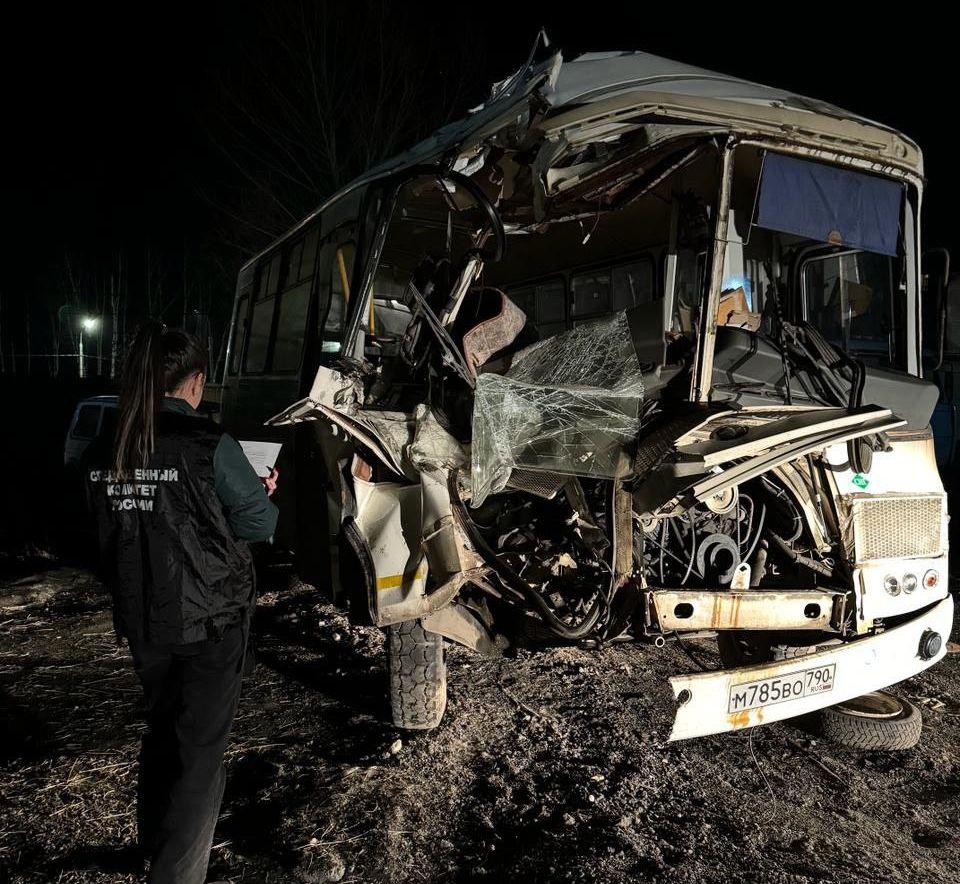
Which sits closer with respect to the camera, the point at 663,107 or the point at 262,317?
the point at 663,107

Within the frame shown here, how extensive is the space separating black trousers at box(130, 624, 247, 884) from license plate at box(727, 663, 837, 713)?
2.14m

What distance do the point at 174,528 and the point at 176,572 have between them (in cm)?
14

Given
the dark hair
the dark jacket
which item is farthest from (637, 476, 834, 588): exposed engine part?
the dark hair

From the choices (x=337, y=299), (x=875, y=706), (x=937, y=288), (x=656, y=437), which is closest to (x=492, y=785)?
(x=656, y=437)

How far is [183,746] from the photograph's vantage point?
2.37 meters

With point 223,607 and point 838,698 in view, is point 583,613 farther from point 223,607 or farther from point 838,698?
point 223,607

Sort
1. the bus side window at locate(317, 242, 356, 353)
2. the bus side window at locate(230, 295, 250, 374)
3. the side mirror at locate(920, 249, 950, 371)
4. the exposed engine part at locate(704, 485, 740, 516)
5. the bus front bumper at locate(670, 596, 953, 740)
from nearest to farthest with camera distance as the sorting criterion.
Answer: the bus front bumper at locate(670, 596, 953, 740)
the exposed engine part at locate(704, 485, 740, 516)
the side mirror at locate(920, 249, 950, 371)
the bus side window at locate(317, 242, 356, 353)
the bus side window at locate(230, 295, 250, 374)

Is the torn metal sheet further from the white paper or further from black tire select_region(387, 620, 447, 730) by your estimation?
black tire select_region(387, 620, 447, 730)

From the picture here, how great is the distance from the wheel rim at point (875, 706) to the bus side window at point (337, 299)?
141 inches

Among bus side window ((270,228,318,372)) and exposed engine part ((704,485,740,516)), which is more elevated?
bus side window ((270,228,318,372))

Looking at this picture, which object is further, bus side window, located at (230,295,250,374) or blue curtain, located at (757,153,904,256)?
bus side window, located at (230,295,250,374)

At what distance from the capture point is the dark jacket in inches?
91.1

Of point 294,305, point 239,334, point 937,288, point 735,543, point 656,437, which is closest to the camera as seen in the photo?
point 656,437

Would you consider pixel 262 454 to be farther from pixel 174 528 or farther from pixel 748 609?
pixel 748 609
